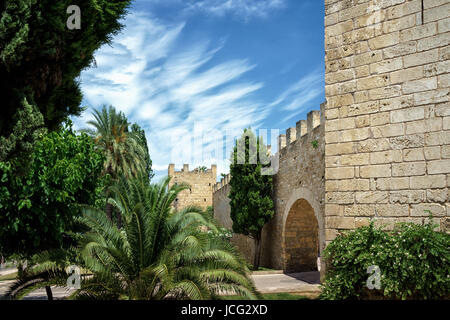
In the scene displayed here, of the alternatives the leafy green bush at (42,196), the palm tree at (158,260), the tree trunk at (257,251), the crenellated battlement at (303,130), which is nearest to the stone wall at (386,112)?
the palm tree at (158,260)

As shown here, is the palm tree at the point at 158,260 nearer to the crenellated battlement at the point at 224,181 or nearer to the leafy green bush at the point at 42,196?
the leafy green bush at the point at 42,196

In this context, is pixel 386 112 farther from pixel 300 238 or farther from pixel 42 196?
pixel 300 238

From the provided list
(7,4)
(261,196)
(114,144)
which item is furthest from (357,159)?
(114,144)

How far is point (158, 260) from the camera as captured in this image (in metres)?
6.05

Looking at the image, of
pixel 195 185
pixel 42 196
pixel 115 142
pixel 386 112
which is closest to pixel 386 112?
pixel 386 112

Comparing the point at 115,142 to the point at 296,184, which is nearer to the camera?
the point at 296,184

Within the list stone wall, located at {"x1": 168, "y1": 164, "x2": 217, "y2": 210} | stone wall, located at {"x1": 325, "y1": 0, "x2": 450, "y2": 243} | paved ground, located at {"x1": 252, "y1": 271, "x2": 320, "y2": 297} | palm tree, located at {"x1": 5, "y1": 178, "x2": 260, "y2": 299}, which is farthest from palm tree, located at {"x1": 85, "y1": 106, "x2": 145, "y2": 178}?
stone wall, located at {"x1": 168, "y1": 164, "x2": 217, "y2": 210}

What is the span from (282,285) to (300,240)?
11.3 feet

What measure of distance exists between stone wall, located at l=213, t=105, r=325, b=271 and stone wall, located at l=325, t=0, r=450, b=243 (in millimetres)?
4983

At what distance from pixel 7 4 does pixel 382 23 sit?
622 centimetres

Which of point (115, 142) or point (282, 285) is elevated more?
point (115, 142)

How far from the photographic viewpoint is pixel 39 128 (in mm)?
7020

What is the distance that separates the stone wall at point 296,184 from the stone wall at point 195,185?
47.8 ft

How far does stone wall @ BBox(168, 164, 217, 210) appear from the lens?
101 ft
